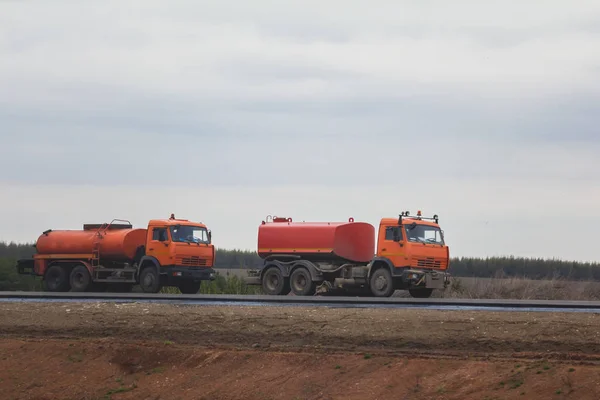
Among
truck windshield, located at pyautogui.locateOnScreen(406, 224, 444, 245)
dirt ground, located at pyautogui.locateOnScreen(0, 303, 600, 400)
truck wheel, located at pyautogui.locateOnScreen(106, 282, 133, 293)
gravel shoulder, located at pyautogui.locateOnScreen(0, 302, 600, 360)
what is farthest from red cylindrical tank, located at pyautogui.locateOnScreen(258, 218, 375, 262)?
dirt ground, located at pyautogui.locateOnScreen(0, 303, 600, 400)

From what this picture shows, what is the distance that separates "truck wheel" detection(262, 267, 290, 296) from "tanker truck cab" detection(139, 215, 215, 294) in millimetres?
2972

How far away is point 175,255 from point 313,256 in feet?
19.6

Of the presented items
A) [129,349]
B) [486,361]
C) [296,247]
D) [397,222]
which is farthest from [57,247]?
[486,361]

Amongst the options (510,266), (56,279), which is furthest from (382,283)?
(510,266)

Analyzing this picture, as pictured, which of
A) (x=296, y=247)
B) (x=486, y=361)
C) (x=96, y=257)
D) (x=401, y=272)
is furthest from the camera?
(x=96, y=257)

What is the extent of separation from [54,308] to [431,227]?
14.5 metres

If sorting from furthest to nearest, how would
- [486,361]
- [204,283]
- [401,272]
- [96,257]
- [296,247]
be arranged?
[204,283], [96,257], [296,247], [401,272], [486,361]

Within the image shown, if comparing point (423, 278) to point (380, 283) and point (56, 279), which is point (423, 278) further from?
point (56, 279)

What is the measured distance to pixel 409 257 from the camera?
119ft

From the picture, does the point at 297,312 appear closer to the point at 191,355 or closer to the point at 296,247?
the point at 191,355

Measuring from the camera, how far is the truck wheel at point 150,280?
133ft

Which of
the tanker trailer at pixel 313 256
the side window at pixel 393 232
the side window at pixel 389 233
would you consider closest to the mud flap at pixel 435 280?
the side window at pixel 393 232

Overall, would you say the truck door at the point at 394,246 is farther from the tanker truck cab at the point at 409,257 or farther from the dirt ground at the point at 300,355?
the dirt ground at the point at 300,355

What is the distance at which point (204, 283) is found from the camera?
46.8 m
